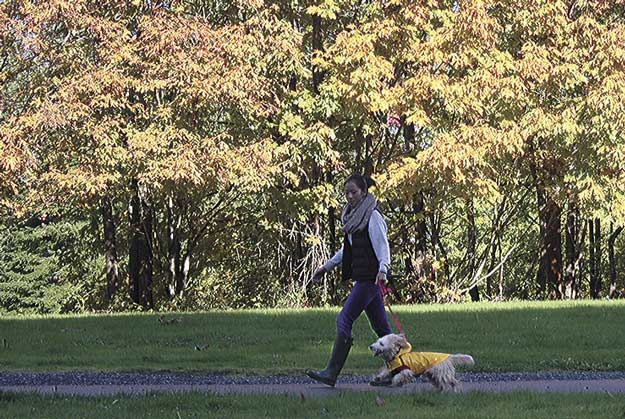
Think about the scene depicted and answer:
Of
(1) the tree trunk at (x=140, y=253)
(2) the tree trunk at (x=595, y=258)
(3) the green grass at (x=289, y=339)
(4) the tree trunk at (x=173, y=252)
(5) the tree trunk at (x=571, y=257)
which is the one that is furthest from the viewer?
(2) the tree trunk at (x=595, y=258)

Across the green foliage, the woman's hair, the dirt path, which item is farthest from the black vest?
the green foliage

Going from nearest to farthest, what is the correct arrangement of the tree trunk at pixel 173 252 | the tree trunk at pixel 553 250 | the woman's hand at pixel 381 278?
the woman's hand at pixel 381 278, the tree trunk at pixel 173 252, the tree trunk at pixel 553 250

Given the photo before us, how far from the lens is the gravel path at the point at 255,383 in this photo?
8.16 m

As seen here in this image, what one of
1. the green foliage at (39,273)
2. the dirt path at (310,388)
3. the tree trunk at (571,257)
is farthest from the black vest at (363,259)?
the green foliage at (39,273)

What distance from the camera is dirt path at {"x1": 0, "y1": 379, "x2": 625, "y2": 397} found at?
8.03 metres

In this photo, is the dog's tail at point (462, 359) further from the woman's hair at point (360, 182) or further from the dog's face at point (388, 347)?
the woman's hair at point (360, 182)

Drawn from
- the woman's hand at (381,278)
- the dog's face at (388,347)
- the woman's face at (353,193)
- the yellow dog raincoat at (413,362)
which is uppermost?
the woman's face at (353,193)

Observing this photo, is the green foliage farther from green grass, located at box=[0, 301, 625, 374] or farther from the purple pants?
the purple pants

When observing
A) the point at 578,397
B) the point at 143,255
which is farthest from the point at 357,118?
the point at 578,397

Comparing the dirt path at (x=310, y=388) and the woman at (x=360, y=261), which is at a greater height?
the woman at (x=360, y=261)

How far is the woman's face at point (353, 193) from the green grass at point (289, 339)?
7.08 feet

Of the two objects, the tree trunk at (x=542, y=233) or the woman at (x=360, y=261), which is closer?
the woman at (x=360, y=261)

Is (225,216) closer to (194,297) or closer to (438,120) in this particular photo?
(194,297)

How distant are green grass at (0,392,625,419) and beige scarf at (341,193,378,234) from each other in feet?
4.63
